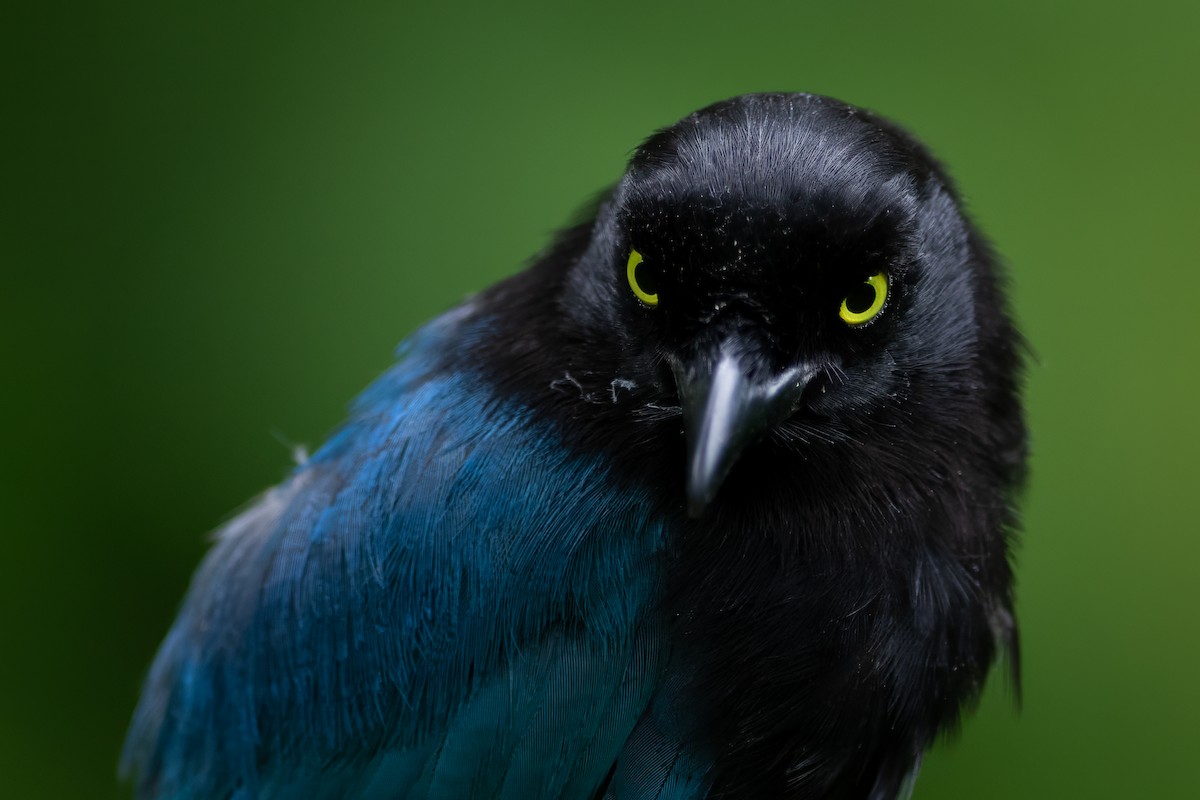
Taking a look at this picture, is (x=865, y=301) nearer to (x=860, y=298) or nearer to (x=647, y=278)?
(x=860, y=298)

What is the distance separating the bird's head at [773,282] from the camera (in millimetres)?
2510

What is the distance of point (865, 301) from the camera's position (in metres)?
2.68

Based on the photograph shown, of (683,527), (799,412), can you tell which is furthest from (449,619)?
(799,412)

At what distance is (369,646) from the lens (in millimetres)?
2912

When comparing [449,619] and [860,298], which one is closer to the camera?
[860,298]

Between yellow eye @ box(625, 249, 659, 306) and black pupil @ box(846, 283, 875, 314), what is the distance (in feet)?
1.28

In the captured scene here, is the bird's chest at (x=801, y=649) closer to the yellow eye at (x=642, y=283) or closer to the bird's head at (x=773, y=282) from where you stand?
the bird's head at (x=773, y=282)

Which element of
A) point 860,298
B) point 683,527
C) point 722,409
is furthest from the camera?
point 683,527

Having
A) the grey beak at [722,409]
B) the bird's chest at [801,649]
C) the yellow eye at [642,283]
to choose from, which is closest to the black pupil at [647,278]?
the yellow eye at [642,283]

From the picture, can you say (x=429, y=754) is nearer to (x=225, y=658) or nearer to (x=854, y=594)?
(x=225, y=658)

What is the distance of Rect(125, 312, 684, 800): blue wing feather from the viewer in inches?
110

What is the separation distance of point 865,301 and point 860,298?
0.02 metres

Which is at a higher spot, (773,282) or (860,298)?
(773,282)

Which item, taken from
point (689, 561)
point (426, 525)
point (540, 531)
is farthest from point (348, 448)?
point (689, 561)
